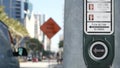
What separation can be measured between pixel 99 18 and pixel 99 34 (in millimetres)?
132

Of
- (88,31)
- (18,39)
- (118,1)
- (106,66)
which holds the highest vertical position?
(118,1)

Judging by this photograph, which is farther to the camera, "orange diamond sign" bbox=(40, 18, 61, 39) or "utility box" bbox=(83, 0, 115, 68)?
"orange diamond sign" bbox=(40, 18, 61, 39)

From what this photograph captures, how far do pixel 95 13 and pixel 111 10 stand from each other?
14 centimetres

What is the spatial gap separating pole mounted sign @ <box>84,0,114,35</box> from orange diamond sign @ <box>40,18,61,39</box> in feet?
64.7

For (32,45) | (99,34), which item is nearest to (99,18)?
(99,34)

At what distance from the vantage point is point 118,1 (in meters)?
3.87

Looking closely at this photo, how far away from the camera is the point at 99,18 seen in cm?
379

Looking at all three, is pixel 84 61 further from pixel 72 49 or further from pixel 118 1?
pixel 118 1

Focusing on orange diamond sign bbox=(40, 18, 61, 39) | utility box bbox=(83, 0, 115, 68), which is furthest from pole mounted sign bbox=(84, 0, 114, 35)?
orange diamond sign bbox=(40, 18, 61, 39)

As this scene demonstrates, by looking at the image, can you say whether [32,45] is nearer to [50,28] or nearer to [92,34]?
[50,28]

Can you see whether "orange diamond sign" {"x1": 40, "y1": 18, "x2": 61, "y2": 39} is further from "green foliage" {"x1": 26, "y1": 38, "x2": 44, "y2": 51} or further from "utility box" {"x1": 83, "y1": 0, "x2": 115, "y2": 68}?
"green foliage" {"x1": 26, "y1": 38, "x2": 44, "y2": 51}

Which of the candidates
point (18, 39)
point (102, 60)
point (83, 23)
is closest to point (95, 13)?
point (83, 23)

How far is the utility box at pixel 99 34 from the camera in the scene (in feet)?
12.3

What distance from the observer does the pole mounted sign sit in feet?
12.4
